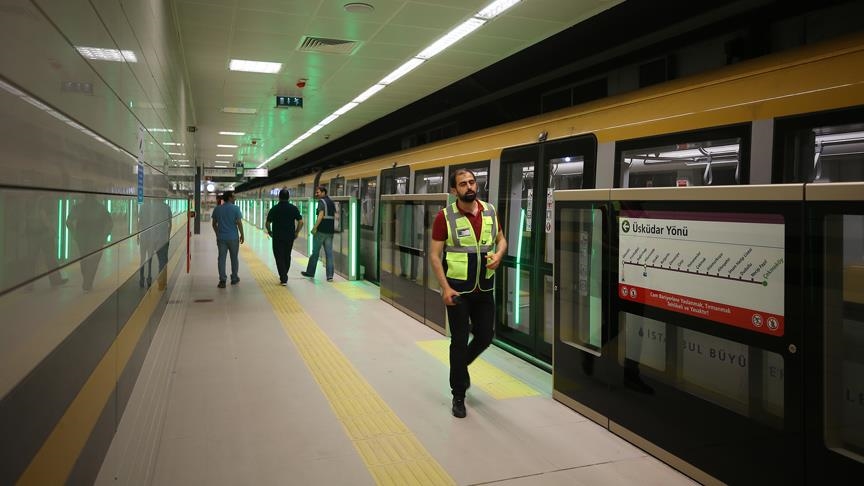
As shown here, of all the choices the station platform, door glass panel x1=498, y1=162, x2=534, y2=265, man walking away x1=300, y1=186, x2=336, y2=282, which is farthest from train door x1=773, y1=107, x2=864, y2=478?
man walking away x1=300, y1=186, x2=336, y2=282

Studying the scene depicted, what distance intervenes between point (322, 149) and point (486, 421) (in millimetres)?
15661

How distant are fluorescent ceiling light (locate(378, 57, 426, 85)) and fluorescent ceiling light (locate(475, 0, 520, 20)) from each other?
70.0 inches

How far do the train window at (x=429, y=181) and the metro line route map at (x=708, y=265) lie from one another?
4163mm

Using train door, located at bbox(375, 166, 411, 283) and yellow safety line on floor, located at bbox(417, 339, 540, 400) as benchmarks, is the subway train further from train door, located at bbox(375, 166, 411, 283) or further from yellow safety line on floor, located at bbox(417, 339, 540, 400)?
train door, located at bbox(375, 166, 411, 283)

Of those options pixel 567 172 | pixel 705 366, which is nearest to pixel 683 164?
pixel 567 172

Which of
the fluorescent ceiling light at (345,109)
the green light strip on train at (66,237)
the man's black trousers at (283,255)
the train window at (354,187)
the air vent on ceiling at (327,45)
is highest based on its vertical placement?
the fluorescent ceiling light at (345,109)

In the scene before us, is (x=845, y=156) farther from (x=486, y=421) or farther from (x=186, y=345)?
(x=186, y=345)

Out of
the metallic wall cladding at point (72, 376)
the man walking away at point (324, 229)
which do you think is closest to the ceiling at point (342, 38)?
the man walking away at point (324, 229)

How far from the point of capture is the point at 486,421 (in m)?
3.64

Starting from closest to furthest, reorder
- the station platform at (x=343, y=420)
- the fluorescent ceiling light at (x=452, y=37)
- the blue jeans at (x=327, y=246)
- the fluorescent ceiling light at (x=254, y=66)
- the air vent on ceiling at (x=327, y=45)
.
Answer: the station platform at (x=343, y=420) → the fluorescent ceiling light at (x=452, y=37) → the air vent on ceiling at (x=327, y=45) → the fluorescent ceiling light at (x=254, y=66) → the blue jeans at (x=327, y=246)

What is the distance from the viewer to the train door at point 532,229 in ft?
15.4

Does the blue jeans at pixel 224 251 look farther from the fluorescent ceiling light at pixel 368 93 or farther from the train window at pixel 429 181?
the fluorescent ceiling light at pixel 368 93

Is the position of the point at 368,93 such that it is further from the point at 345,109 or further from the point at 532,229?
the point at 532,229

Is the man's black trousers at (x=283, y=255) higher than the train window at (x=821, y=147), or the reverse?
the train window at (x=821, y=147)
